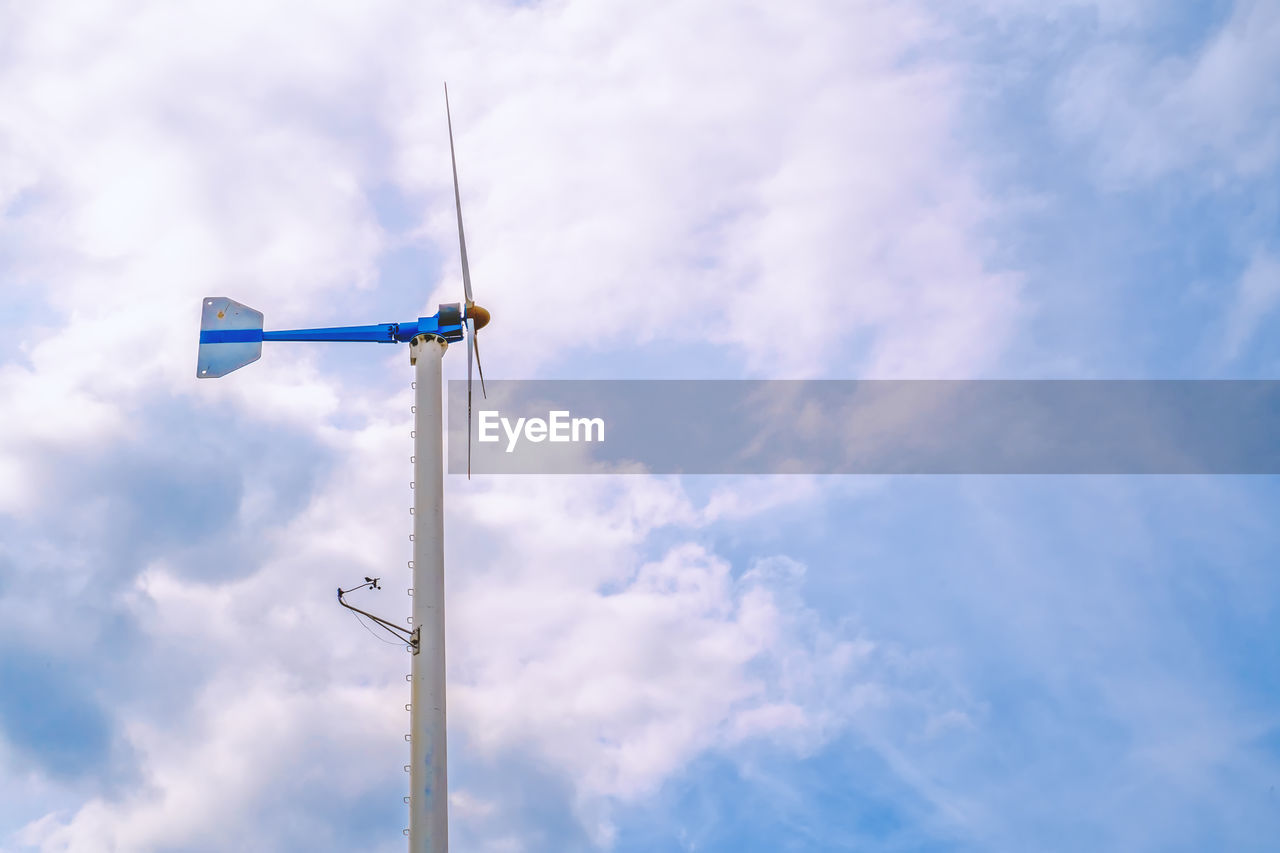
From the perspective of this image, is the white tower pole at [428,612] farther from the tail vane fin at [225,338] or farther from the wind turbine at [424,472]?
the tail vane fin at [225,338]

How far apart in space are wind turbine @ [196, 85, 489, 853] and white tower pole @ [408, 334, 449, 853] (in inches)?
1.5

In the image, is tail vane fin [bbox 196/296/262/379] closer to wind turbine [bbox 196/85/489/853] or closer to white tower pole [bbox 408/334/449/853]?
wind turbine [bbox 196/85/489/853]

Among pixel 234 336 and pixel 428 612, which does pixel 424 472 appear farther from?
pixel 234 336

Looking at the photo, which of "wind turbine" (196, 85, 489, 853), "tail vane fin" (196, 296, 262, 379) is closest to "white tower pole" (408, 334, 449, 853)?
"wind turbine" (196, 85, 489, 853)

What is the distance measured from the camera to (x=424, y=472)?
170 ft

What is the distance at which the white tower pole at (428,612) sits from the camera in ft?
149

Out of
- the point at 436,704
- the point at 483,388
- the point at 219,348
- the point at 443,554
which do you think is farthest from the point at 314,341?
the point at 436,704

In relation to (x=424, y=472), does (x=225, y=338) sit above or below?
above

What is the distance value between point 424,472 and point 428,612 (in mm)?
6402

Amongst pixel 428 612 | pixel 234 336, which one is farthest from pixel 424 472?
pixel 234 336

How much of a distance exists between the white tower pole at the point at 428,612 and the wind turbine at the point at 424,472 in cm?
4

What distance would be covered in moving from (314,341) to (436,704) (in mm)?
21441

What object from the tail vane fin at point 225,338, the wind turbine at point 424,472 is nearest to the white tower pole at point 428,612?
the wind turbine at point 424,472

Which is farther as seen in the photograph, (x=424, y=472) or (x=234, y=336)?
(x=234, y=336)
